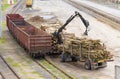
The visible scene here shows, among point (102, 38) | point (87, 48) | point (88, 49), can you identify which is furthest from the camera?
point (102, 38)

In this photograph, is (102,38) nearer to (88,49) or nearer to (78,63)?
(78,63)

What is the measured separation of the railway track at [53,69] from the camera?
20.3m

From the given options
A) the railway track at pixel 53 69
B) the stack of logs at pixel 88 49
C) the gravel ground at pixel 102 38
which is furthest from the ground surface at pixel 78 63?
the stack of logs at pixel 88 49

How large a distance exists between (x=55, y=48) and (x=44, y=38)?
1.49 meters

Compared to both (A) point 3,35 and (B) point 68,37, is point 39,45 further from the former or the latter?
(A) point 3,35

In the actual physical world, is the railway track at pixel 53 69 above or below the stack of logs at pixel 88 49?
below

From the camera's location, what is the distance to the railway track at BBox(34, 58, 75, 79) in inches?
798

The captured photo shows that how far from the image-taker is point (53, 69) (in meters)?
22.1

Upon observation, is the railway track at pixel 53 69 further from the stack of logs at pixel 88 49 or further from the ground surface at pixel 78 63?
the stack of logs at pixel 88 49

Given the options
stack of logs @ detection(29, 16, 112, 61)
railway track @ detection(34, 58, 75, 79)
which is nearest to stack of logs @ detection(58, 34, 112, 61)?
stack of logs @ detection(29, 16, 112, 61)

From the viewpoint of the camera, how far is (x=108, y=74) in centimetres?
2120

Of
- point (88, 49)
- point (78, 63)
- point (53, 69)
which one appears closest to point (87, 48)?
point (88, 49)

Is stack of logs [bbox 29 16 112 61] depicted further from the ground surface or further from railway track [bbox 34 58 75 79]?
railway track [bbox 34 58 75 79]

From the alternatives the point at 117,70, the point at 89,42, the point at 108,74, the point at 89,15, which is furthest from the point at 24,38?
the point at 89,15
